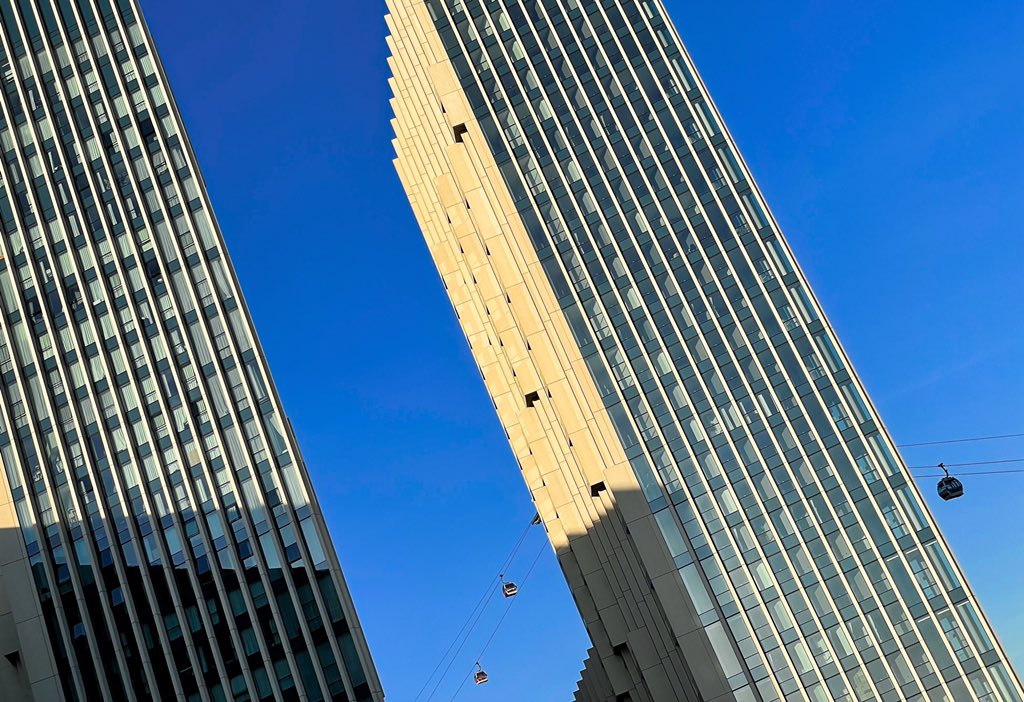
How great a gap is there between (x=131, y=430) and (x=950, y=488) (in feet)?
192

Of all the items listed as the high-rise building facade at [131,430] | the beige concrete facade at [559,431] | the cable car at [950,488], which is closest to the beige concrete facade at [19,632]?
the high-rise building facade at [131,430]

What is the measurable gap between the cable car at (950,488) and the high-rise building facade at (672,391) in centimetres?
213

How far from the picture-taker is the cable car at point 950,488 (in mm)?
89938

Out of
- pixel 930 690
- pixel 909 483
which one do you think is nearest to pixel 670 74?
pixel 909 483

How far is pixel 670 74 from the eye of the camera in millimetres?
106188

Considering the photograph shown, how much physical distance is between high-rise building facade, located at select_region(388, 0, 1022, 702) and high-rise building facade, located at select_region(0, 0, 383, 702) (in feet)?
74.2

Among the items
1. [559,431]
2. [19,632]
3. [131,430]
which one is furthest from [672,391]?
[19,632]

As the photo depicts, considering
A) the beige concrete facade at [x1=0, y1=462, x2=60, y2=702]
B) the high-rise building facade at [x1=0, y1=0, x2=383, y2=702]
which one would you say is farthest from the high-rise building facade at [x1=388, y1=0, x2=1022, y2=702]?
the beige concrete facade at [x1=0, y1=462, x2=60, y2=702]

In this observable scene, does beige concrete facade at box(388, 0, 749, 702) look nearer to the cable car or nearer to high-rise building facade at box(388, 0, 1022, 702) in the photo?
high-rise building facade at box(388, 0, 1022, 702)

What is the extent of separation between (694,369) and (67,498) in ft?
154

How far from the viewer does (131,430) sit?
92812 mm

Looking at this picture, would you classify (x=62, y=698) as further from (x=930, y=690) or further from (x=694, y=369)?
(x=930, y=690)

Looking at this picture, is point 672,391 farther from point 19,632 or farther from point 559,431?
point 19,632

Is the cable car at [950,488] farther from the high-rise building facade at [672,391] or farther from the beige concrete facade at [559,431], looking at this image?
the beige concrete facade at [559,431]
